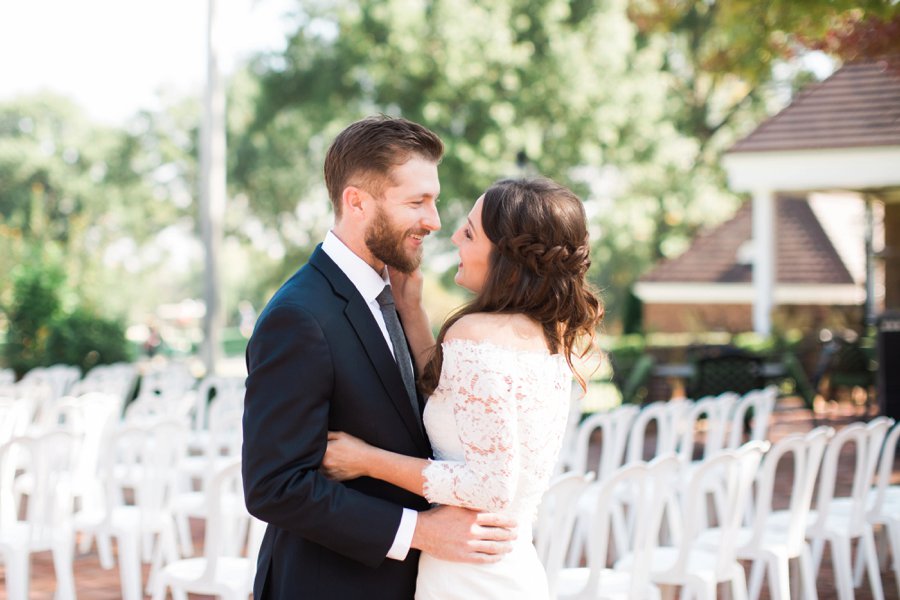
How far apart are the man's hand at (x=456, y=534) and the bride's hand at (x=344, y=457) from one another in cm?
19

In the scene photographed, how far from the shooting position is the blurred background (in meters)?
13.2

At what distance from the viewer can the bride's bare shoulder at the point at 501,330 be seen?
94.6 inches

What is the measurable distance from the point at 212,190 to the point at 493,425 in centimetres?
1137

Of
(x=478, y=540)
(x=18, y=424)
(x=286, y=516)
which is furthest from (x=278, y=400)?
(x=18, y=424)

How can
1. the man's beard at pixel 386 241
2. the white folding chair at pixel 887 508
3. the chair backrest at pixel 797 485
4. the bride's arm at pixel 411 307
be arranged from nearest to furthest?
1. the man's beard at pixel 386 241
2. the bride's arm at pixel 411 307
3. the chair backrest at pixel 797 485
4. the white folding chair at pixel 887 508

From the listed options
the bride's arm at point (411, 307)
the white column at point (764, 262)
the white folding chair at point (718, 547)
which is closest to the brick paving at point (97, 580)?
the white folding chair at point (718, 547)

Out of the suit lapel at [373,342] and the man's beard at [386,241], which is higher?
the man's beard at [386,241]

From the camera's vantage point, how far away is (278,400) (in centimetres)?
223

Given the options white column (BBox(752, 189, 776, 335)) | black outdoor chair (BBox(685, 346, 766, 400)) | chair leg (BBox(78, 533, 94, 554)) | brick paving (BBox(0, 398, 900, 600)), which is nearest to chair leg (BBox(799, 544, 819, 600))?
brick paving (BBox(0, 398, 900, 600))

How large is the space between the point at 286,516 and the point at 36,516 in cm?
349

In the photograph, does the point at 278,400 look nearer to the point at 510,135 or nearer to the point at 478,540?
the point at 478,540

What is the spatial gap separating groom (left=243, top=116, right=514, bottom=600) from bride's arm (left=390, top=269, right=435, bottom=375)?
0.09 m

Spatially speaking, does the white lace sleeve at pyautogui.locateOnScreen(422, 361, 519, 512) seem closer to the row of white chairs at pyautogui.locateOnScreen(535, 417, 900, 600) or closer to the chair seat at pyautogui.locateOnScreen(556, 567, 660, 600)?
the row of white chairs at pyautogui.locateOnScreen(535, 417, 900, 600)

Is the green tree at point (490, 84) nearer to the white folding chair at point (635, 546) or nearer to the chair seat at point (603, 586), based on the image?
the chair seat at point (603, 586)
